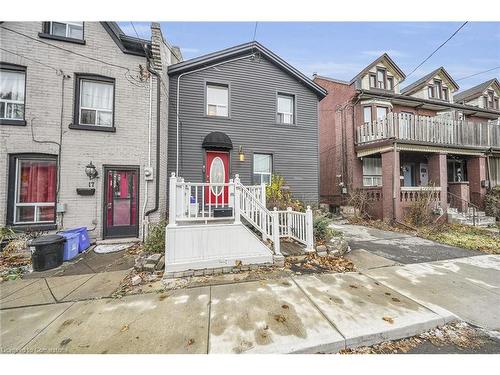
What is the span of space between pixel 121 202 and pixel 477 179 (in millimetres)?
17255

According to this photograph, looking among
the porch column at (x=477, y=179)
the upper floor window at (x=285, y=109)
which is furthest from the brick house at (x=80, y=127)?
the porch column at (x=477, y=179)

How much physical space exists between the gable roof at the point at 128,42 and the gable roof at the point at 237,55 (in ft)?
4.22

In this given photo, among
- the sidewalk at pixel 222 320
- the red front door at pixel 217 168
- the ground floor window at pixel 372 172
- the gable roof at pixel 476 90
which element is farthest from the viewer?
the gable roof at pixel 476 90

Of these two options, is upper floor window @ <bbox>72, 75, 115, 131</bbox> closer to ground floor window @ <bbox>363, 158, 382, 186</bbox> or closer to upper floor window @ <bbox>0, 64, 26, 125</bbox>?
upper floor window @ <bbox>0, 64, 26, 125</bbox>

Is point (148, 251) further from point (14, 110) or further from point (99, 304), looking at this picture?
point (14, 110)

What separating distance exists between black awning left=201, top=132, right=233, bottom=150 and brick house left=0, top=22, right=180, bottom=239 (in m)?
1.82

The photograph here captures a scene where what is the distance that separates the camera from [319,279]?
4.01 meters

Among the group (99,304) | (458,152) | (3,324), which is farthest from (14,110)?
(458,152)

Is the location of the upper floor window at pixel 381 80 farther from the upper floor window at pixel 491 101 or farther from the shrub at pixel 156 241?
the shrub at pixel 156 241

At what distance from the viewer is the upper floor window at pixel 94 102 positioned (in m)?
6.23

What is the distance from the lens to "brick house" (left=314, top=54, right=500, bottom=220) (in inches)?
378

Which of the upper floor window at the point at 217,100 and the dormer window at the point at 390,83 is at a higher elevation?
the dormer window at the point at 390,83

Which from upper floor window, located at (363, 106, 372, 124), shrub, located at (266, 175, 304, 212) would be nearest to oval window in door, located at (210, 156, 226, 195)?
shrub, located at (266, 175, 304, 212)
